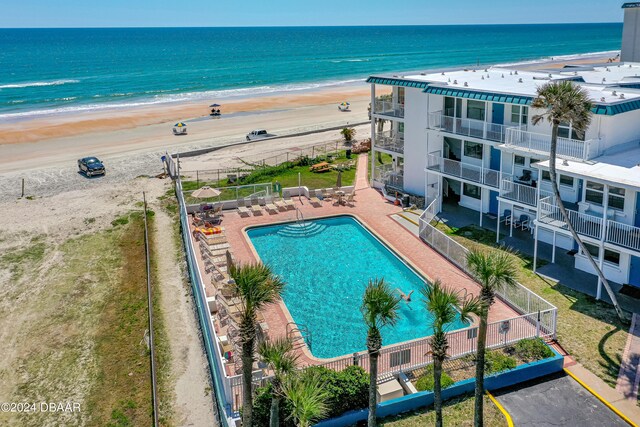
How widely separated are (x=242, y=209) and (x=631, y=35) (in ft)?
117

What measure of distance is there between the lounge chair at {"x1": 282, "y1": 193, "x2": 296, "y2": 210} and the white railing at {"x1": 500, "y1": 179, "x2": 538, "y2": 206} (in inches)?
489

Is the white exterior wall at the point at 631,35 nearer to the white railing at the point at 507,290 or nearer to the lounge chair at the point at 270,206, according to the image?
the white railing at the point at 507,290

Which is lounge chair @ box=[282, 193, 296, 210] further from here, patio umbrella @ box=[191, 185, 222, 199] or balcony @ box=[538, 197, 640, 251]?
balcony @ box=[538, 197, 640, 251]

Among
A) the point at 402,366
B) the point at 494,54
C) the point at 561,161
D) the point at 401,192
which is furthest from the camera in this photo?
the point at 494,54

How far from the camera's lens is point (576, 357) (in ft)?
64.5

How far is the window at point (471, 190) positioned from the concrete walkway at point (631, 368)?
13.3m

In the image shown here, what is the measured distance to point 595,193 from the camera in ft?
81.8

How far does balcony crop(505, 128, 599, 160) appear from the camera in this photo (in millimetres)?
25330

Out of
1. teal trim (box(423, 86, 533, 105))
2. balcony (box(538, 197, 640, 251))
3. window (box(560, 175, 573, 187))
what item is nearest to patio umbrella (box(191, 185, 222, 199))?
teal trim (box(423, 86, 533, 105))

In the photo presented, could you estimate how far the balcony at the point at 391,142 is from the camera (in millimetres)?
37094

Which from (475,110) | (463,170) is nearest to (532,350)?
(463,170)

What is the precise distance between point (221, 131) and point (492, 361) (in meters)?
48.2

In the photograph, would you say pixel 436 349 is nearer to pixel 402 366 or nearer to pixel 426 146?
pixel 402 366

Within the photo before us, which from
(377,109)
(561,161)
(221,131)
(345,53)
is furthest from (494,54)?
(561,161)
